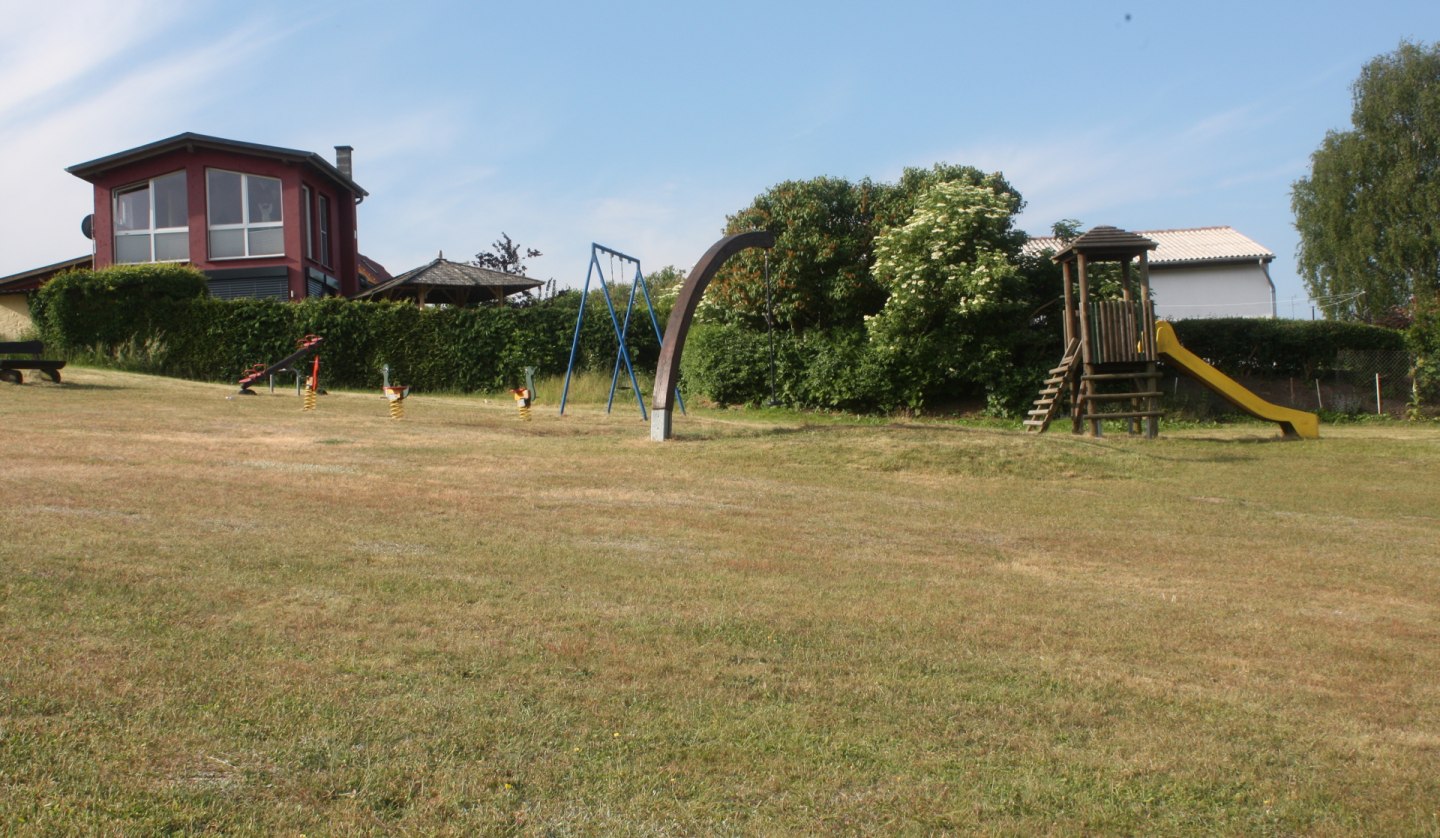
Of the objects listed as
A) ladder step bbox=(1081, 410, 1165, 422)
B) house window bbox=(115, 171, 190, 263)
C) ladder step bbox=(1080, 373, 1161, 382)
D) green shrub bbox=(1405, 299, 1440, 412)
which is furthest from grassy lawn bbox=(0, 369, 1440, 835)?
house window bbox=(115, 171, 190, 263)

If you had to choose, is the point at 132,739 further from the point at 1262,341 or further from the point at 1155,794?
the point at 1262,341

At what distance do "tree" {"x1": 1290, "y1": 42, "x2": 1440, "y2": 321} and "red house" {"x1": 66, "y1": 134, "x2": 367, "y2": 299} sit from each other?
116 feet

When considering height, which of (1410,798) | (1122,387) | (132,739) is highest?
(1122,387)

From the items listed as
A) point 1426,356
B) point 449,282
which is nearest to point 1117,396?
point 1426,356

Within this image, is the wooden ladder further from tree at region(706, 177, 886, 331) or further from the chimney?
the chimney

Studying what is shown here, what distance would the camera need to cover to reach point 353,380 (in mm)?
29062

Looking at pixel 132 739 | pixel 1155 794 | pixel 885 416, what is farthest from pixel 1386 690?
pixel 885 416

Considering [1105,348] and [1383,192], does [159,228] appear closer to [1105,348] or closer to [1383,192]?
[1105,348]

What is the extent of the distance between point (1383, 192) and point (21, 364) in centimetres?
4258

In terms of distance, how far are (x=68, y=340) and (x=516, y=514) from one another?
21437 mm

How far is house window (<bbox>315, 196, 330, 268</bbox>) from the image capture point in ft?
116

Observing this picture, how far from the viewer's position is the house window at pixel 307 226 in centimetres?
3300

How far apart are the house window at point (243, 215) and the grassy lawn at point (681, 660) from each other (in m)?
21.4

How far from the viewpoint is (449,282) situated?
34.7 meters
